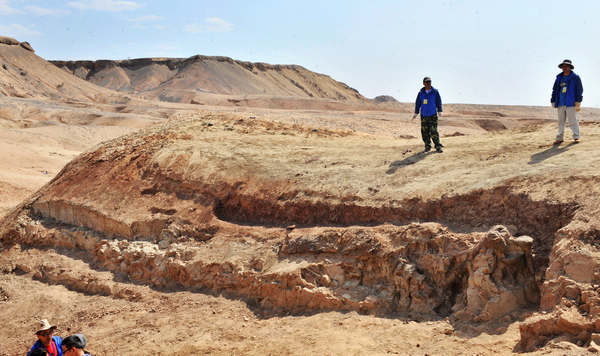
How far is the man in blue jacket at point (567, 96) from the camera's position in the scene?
313 inches

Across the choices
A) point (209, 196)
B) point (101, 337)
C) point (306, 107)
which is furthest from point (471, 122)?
point (101, 337)

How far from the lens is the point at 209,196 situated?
367 inches

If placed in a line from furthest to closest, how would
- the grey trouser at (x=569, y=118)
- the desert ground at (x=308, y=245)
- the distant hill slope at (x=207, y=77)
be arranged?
the distant hill slope at (x=207, y=77), the grey trouser at (x=569, y=118), the desert ground at (x=308, y=245)

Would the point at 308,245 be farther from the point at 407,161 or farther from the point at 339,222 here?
the point at 407,161

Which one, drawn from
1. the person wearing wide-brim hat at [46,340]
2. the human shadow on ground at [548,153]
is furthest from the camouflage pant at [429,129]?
the person wearing wide-brim hat at [46,340]

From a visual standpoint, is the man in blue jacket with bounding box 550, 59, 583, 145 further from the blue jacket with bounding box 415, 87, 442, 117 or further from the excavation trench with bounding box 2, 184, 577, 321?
the excavation trench with bounding box 2, 184, 577, 321

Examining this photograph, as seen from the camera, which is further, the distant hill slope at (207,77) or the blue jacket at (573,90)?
the distant hill slope at (207,77)

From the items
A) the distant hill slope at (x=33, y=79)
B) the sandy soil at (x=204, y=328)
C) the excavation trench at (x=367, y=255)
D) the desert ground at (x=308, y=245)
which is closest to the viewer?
the sandy soil at (x=204, y=328)

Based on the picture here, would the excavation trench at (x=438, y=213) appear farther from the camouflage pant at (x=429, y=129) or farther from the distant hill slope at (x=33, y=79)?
the distant hill slope at (x=33, y=79)

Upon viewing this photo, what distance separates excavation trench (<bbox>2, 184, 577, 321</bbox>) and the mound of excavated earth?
18 mm

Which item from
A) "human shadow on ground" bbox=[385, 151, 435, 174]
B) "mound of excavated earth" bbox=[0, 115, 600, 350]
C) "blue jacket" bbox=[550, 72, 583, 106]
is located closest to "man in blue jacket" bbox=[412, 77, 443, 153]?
"human shadow on ground" bbox=[385, 151, 435, 174]

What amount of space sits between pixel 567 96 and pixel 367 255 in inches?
157

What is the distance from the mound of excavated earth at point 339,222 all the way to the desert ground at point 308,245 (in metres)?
0.02

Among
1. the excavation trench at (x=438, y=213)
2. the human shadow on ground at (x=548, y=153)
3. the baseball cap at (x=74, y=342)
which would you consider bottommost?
the baseball cap at (x=74, y=342)
